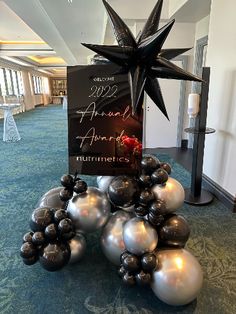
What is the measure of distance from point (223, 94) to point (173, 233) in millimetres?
1850

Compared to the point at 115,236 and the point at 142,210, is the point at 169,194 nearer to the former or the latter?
the point at 142,210

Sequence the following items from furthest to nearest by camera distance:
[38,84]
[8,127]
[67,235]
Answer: [38,84] → [8,127] → [67,235]

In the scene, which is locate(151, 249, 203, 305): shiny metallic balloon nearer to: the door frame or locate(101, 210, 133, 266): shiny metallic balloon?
locate(101, 210, 133, 266): shiny metallic balloon

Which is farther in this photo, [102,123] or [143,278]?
[102,123]

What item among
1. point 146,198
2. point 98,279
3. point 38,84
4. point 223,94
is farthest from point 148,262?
point 38,84

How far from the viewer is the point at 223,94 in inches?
101

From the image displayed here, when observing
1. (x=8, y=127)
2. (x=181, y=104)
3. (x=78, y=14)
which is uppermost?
(x=78, y=14)

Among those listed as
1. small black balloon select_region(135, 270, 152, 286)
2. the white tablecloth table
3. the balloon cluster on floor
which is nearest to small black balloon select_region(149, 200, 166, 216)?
the balloon cluster on floor

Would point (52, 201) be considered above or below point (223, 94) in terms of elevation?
below

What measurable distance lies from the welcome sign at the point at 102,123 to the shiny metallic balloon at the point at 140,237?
37cm

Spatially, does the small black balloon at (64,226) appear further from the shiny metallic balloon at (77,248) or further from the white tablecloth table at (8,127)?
the white tablecloth table at (8,127)

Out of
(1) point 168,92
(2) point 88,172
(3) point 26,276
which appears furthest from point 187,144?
(3) point 26,276

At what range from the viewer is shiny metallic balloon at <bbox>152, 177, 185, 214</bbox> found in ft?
4.93

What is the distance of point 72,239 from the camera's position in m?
1.65
